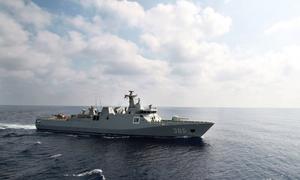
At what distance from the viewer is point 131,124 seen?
42.2m

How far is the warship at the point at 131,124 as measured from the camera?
40.7 metres

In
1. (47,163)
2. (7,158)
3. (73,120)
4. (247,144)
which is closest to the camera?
(47,163)

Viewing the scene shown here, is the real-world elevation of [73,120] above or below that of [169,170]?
above

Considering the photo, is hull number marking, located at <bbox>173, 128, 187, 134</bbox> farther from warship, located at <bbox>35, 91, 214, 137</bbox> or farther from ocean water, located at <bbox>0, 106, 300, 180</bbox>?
ocean water, located at <bbox>0, 106, 300, 180</bbox>

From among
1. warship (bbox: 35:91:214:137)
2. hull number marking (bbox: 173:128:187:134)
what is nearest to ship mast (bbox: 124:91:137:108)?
warship (bbox: 35:91:214:137)

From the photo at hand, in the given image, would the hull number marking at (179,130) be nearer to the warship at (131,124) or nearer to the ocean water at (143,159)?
the warship at (131,124)

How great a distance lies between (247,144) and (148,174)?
2360cm

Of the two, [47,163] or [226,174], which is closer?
[226,174]

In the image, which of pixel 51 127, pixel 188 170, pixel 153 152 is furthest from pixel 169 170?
pixel 51 127

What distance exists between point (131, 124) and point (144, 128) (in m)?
2.53

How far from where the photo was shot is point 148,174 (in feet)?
75.0

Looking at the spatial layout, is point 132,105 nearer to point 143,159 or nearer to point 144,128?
point 144,128

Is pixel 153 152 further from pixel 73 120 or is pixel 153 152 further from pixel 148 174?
pixel 73 120

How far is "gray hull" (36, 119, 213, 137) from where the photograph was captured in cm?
4050
